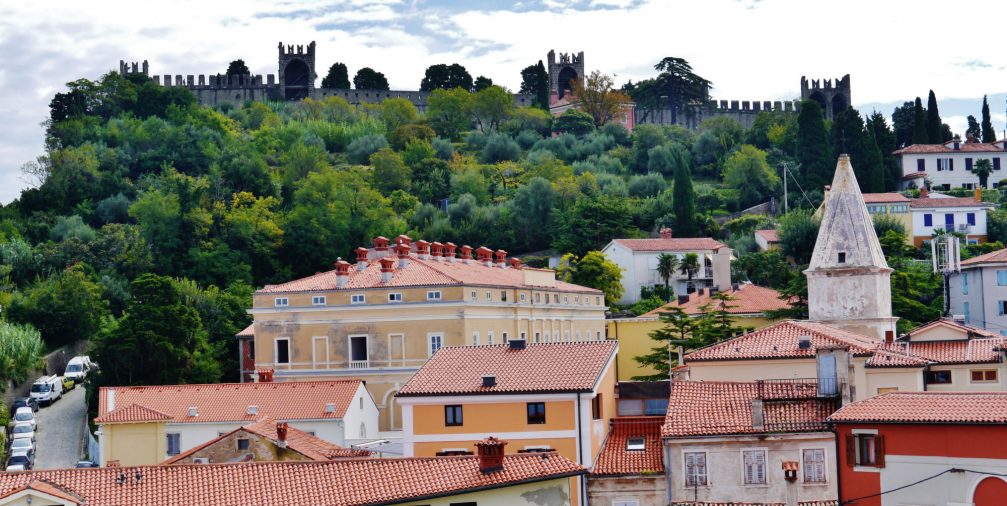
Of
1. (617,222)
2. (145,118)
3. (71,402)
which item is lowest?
(71,402)

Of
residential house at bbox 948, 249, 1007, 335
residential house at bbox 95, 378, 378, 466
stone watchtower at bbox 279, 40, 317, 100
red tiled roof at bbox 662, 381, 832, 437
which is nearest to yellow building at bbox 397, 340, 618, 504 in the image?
red tiled roof at bbox 662, 381, 832, 437

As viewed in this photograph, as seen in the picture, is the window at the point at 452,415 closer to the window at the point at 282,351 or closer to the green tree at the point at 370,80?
the window at the point at 282,351

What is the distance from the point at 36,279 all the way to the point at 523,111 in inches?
2216

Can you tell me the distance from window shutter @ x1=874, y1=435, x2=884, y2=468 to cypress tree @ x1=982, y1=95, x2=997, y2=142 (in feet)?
314

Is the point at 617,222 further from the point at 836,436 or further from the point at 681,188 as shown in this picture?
the point at 836,436

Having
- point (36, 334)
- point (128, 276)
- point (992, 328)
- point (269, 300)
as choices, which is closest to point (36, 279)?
point (128, 276)

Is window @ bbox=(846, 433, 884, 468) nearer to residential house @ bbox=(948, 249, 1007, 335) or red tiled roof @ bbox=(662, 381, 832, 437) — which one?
red tiled roof @ bbox=(662, 381, 832, 437)

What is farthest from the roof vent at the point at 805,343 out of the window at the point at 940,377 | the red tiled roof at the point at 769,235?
the red tiled roof at the point at 769,235

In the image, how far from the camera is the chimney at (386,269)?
6925 centimetres

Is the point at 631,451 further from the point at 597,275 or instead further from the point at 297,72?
the point at 297,72

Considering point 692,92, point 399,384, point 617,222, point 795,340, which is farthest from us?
point 692,92

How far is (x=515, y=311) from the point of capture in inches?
2881

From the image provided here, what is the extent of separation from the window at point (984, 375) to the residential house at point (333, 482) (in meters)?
16.7

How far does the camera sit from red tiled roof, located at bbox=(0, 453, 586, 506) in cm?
3559
